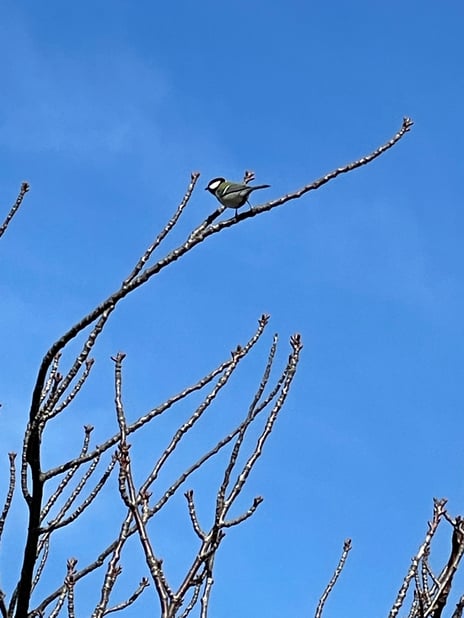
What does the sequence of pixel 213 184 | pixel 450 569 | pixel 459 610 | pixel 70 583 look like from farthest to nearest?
1. pixel 213 184
2. pixel 70 583
3. pixel 459 610
4. pixel 450 569

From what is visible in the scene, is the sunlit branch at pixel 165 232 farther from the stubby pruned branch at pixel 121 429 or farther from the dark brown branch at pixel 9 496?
the dark brown branch at pixel 9 496

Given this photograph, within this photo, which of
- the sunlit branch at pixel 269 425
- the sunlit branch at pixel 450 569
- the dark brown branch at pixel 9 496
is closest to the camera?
the sunlit branch at pixel 450 569

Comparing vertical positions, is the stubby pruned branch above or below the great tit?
below

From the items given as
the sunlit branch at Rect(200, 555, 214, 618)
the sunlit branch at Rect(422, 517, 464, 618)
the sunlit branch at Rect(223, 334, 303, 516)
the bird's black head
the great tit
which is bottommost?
the sunlit branch at Rect(422, 517, 464, 618)

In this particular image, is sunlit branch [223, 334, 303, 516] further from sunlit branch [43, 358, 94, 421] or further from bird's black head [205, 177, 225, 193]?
bird's black head [205, 177, 225, 193]

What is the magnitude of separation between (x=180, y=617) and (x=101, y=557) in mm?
675

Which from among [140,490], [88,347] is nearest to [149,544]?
[140,490]

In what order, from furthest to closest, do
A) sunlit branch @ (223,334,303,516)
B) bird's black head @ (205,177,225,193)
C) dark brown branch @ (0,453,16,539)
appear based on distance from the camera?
bird's black head @ (205,177,225,193) → dark brown branch @ (0,453,16,539) → sunlit branch @ (223,334,303,516)

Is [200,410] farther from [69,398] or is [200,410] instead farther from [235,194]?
[235,194]

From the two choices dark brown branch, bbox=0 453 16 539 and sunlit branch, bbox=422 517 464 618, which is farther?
dark brown branch, bbox=0 453 16 539

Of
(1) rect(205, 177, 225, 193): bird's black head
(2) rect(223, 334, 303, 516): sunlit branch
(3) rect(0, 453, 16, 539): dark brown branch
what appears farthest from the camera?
(1) rect(205, 177, 225, 193): bird's black head

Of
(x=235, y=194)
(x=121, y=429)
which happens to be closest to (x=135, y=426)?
(x=121, y=429)

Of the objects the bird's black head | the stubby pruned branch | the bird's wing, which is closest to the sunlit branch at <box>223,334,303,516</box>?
the stubby pruned branch

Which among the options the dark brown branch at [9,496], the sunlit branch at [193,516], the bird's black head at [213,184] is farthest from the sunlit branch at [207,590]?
the bird's black head at [213,184]
